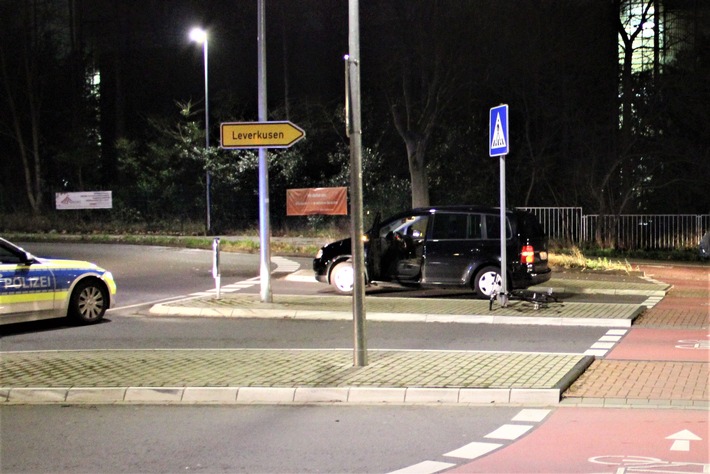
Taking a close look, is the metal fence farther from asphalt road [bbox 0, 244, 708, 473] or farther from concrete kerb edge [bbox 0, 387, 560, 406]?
asphalt road [bbox 0, 244, 708, 473]

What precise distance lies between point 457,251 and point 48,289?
24.0ft

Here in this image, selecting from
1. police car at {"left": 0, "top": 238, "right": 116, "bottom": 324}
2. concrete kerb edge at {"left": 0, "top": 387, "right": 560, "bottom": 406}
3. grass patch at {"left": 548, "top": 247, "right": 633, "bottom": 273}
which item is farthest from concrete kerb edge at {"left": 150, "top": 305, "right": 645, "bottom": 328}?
grass patch at {"left": 548, "top": 247, "right": 633, "bottom": 273}

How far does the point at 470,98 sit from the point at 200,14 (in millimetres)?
17403

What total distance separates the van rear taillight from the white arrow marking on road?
816 centimetres

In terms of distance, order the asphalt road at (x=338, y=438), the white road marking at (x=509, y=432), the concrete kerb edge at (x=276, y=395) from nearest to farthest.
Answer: the asphalt road at (x=338, y=438), the white road marking at (x=509, y=432), the concrete kerb edge at (x=276, y=395)

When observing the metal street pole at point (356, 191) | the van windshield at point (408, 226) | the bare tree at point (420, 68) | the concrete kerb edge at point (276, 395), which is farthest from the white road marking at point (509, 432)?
the bare tree at point (420, 68)

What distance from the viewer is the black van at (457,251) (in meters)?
14.7

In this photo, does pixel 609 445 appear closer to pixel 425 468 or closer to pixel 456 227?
pixel 425 468

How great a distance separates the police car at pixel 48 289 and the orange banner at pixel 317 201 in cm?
1979

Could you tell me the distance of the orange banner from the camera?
32656mm

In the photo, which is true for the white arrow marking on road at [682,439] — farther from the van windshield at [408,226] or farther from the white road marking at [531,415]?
the van windshield at [408,226]

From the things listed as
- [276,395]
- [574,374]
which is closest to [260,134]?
[276,395]

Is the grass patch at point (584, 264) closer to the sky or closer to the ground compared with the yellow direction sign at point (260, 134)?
closer to the ground

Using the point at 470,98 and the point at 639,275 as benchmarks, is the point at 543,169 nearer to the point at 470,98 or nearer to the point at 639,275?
the point at 470,98
